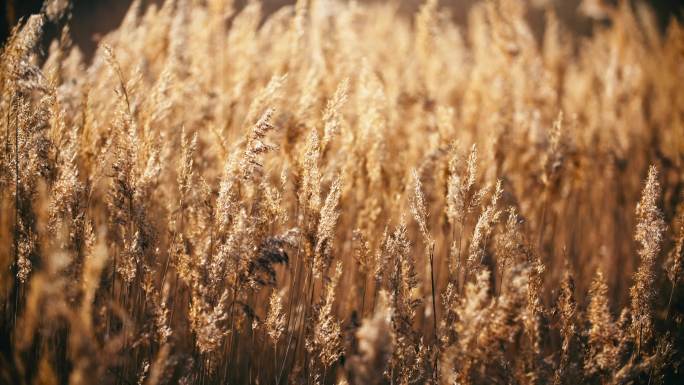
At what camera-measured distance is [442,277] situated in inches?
101

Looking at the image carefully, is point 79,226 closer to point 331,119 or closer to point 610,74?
point 331,119

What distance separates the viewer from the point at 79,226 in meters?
1.53

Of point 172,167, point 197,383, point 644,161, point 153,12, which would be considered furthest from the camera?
point 644,161

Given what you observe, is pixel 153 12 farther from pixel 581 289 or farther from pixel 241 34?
pixel 581 289

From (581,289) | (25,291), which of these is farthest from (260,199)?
(581,289)

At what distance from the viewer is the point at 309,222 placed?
148 centimetres

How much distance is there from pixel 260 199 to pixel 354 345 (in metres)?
0.75

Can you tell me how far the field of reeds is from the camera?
4.36 ft

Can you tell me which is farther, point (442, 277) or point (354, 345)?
point (442, 277)

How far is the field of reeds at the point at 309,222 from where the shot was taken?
4.36 feet

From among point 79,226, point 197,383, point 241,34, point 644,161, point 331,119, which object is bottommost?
point 197,383

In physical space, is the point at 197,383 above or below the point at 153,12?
below

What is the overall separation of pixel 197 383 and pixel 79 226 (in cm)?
63

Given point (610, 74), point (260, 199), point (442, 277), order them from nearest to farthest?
point (260, 199), point (442, 277), point (610, 74)
